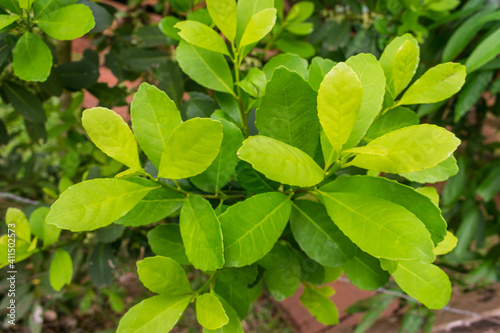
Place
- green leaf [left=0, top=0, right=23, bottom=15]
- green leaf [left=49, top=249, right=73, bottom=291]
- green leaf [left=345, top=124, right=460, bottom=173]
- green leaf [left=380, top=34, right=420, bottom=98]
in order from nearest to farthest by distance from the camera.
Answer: green leaf [left=345, top=124, right=460, bottom=173] → green leaf [left=380, top=34, right=420, bottom=98] → green leaf [left=0, top=0, right=23, bottom=15] → green leaf [left=49, top=249, right=73, bottom=291]

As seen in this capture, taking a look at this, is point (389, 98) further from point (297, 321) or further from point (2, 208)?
point (297, 321)

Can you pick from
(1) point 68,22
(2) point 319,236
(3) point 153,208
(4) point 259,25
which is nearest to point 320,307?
(2) point 319,236

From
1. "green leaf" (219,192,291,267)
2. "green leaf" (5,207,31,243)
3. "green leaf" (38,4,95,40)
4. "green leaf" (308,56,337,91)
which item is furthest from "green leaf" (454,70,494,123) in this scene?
"green leaf" (5,207,31,243)

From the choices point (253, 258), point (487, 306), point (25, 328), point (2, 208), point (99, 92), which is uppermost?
point (253, 258)

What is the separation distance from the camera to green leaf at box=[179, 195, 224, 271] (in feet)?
1.10

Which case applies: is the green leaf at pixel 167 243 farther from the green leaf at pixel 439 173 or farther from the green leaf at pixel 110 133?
the green leaf at pixel 439 173

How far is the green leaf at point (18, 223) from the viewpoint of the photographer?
23.4 inches

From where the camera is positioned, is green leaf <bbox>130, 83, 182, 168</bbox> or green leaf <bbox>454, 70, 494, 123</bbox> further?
green leaf <bbox>454, 70, 494, 123</bbox>

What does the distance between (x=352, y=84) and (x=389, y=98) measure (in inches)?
6.4

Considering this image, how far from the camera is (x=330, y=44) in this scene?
1053 mm

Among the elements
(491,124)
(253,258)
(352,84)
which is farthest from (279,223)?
(491,124)

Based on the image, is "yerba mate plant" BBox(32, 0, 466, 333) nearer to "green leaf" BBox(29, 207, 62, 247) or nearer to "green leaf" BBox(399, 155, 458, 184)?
"green leaf" BBox(399, 155, 458, 184)

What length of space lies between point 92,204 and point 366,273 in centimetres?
36

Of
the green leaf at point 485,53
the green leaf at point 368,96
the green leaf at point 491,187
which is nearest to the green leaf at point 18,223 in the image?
the green leaf at point 368,96
